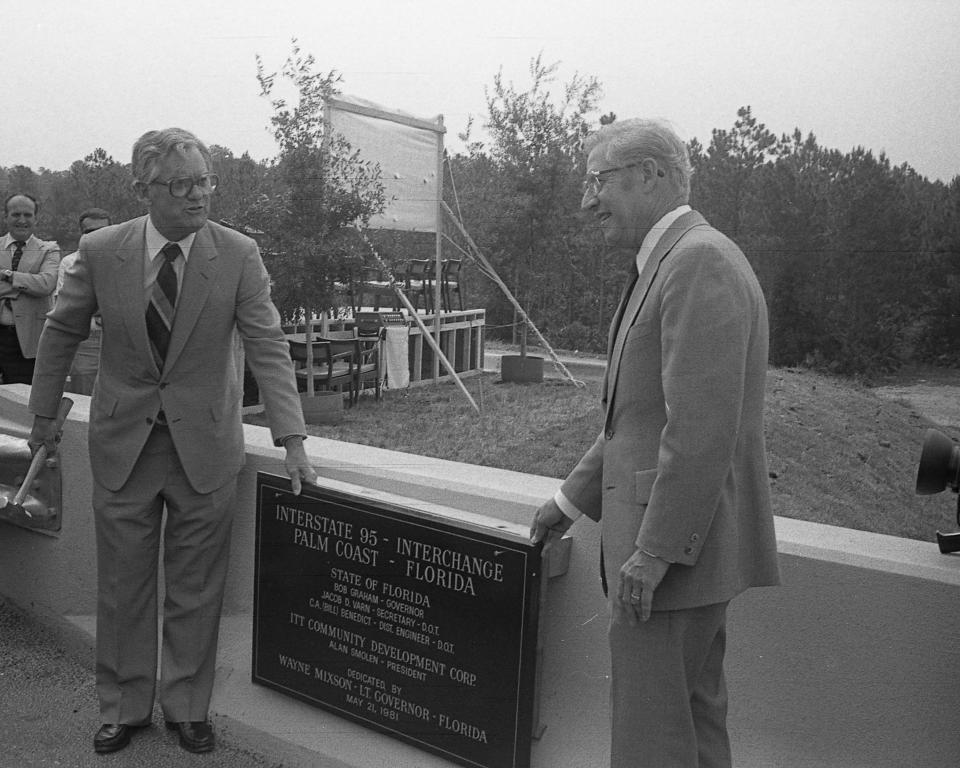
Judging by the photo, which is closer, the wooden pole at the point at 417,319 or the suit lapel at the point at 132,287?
the suit lapel at the point at 132,287

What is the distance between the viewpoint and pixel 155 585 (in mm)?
2910

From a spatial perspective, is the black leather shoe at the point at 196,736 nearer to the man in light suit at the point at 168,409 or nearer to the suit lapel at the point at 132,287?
the man in light suit at the point at 168,409

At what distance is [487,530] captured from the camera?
2486 mm

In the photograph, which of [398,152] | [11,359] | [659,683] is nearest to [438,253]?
[398,152]

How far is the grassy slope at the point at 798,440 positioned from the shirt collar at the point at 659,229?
1072 mm

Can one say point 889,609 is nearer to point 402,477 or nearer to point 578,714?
point 578,714

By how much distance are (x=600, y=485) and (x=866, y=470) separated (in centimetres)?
175

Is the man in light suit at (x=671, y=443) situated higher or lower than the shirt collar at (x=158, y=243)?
lower

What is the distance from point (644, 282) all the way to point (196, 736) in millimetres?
1932

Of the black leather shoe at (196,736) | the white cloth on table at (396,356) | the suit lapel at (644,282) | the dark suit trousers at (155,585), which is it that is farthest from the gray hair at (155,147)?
the white cloth on table at (396,356)

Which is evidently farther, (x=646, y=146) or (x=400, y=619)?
(x=400, y=619)

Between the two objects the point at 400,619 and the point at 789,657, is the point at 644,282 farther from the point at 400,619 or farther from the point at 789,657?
the point at 400,619

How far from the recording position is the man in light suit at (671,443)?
167 cm

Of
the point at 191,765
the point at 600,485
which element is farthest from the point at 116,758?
the point at 600,485
